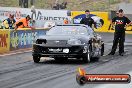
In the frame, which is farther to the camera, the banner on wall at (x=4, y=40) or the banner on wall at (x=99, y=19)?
the banner on wall at (x=99, y=19)

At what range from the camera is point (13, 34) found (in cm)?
1923

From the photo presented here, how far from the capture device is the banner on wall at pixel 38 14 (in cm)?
3008

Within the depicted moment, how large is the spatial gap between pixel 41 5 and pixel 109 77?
4917 centimetres

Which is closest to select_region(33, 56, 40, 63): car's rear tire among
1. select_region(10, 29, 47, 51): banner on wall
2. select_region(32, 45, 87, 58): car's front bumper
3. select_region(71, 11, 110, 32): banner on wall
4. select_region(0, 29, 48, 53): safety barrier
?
select_region(32, 45, 87, 58): car's front bumper

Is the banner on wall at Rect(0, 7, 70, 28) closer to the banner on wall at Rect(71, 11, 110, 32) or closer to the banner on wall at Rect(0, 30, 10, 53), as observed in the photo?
the banner on wall at Rect(71, 11, 110, 32)

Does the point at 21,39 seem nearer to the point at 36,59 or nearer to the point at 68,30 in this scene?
the point at 68,30

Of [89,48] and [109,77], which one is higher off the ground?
[109,77]

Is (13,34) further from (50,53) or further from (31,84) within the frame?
(31,84)

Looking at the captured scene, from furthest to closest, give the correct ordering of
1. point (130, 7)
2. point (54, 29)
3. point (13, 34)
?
point (130, 7) → point (13, 34) → point (54, 29)

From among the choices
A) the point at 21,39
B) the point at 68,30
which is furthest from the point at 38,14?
the point at 68,30

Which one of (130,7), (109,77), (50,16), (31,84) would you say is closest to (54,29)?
(31,84)

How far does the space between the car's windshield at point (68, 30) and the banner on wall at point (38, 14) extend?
47.5 feet

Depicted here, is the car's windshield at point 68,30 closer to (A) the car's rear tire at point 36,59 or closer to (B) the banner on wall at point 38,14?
(A) the car's rear tire at point 36,59

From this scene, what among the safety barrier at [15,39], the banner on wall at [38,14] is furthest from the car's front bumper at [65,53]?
the banner on wall at [38,14]
